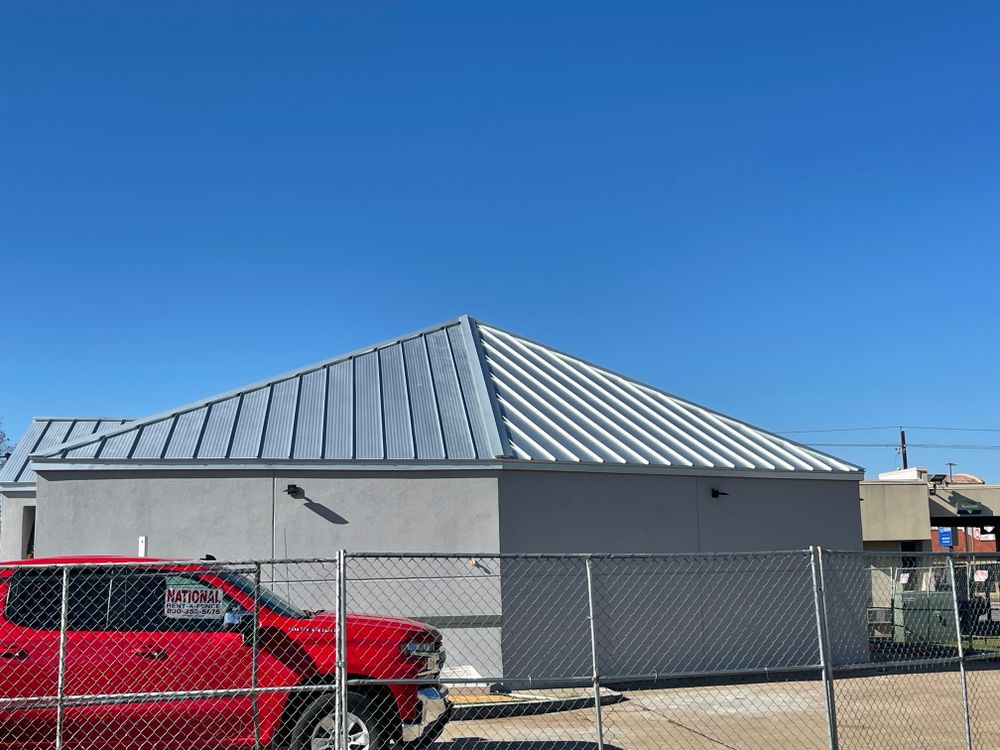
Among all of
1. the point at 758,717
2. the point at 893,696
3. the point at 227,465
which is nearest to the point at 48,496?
the point at 227,465

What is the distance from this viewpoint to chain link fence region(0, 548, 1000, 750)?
7.77 m

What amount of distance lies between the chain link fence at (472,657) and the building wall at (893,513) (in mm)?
13442

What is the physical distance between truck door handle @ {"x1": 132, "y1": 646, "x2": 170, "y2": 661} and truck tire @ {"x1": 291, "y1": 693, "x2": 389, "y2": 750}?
46.1 inches

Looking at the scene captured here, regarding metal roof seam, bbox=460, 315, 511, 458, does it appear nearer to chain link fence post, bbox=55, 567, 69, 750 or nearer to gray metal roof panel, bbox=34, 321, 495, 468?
gray metal roof panel, bbox=34, 321, 495, 468

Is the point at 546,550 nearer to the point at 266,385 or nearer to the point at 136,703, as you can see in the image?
the point at 266,385

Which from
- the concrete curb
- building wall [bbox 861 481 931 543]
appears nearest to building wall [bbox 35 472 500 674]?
the concrete curb

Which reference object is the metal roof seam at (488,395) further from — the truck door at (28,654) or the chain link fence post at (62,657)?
the chain link fence post at (62,657)

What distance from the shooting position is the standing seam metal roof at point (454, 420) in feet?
49.4

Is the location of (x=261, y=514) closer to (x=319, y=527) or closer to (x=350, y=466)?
(x=319, y=527)

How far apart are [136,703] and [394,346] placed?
37.4 ft

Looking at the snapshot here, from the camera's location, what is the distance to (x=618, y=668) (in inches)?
607

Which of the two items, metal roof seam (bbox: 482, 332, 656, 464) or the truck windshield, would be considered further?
metal roof seam (bbox: 482, 332, 656, 464)

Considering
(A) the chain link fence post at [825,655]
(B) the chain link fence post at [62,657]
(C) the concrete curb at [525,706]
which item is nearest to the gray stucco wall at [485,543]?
(C) the concrete curb at [525,706]

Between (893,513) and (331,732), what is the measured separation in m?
30.3
